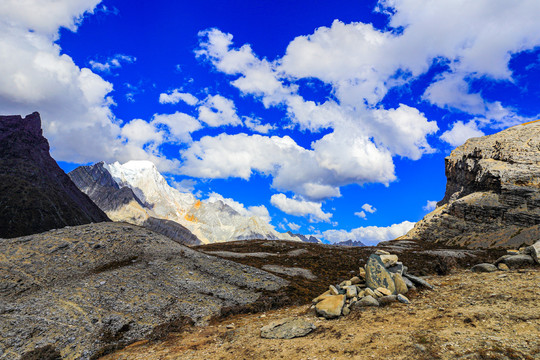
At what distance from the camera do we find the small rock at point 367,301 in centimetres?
1173

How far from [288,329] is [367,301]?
12.7 ft

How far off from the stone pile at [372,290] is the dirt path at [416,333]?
42cm

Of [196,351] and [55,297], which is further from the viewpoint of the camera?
[55,297]

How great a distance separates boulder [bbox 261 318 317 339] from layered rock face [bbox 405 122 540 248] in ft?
169

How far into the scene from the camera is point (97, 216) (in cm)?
18862

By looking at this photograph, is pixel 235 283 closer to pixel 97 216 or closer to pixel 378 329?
pixel 378 329

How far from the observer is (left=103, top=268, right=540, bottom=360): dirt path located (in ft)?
23.7

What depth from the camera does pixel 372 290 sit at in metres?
13.0

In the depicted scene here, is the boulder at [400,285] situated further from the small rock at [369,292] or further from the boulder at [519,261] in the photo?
the boulder at [519,261]

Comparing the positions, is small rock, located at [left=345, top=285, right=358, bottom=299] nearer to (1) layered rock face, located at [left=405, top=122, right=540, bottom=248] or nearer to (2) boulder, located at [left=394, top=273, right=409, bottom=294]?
(2) boulder, located at [left=394, top=273, right=409, bottom=294]

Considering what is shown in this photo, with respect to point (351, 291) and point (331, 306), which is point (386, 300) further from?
point (331, 306)

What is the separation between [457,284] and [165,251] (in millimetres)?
19783

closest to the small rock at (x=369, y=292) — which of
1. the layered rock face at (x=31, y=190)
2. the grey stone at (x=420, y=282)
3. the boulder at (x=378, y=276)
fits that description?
the boulder at (x=378, y=276)

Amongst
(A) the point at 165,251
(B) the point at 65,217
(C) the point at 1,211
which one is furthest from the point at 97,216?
(A) the point at 165,251
